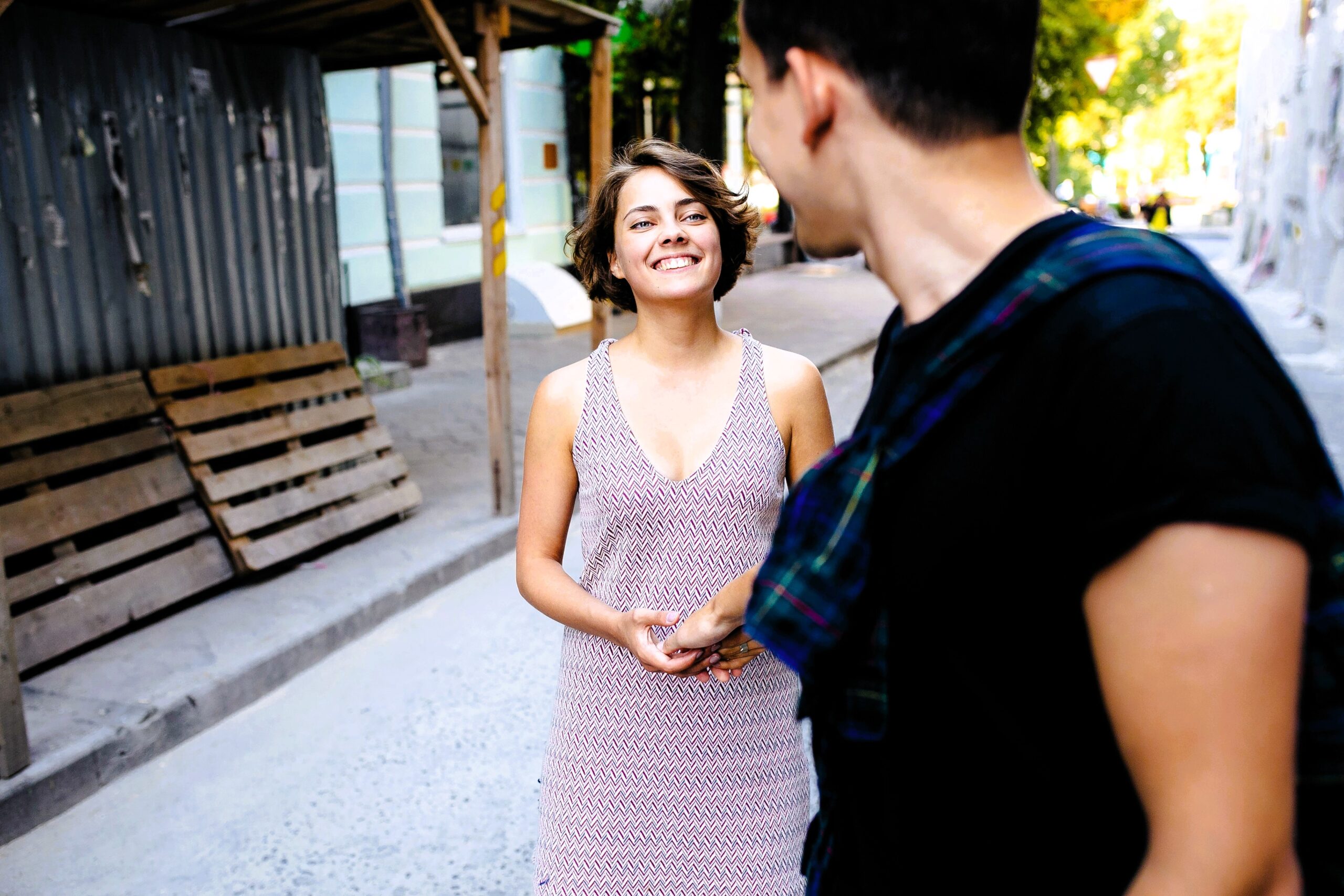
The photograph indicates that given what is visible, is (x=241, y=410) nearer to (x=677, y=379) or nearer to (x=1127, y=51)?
(x=677, y=379)

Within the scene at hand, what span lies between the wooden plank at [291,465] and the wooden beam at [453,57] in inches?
76.3

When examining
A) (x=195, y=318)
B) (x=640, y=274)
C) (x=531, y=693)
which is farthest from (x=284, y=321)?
(x=640, y=274)

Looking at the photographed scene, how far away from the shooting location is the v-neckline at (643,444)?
2.12 meters

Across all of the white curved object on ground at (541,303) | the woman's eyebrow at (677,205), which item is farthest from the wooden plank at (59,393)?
the white curved object on ground at (541,303)

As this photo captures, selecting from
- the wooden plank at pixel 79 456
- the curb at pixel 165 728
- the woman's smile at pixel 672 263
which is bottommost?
the curb at pixel 165 728

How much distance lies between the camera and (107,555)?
491cm

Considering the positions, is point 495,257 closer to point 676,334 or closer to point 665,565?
point 676,334

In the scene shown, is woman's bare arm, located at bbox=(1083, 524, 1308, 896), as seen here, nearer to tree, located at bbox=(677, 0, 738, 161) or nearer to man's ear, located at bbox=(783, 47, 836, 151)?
man's ear, located at bbox=(783, 47, 836, 151)

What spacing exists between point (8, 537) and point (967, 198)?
4687 millimetres

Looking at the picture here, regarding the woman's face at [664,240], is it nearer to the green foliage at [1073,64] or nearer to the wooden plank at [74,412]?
the green foliage at [1073,64]

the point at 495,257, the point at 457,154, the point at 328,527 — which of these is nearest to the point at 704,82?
the point at 457,154

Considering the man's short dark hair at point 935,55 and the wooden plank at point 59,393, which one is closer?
the man's short dark hair at point 935,55

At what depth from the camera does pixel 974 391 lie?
91 centimetres

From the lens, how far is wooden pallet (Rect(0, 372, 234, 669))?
4.60 meters
